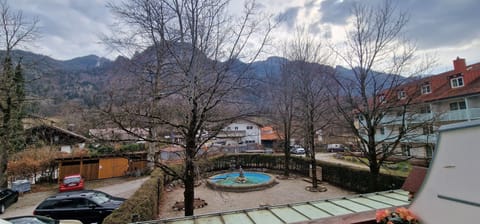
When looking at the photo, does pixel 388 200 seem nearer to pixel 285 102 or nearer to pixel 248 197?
pixel 248 197

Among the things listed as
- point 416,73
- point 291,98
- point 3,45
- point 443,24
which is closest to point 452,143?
point 416,73

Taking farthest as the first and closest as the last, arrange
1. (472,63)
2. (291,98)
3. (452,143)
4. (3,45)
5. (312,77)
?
A: (472,63) → (291,98) → (312,77) → (3,45) → (452,143)

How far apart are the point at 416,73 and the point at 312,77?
18.7ft

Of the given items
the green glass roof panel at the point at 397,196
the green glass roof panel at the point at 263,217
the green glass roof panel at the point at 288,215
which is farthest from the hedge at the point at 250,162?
the green glass roof panel at the point at 263,217

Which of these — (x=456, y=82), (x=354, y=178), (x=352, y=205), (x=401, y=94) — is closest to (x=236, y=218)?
(x=352, y=205)

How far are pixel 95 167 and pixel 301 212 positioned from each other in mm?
20034

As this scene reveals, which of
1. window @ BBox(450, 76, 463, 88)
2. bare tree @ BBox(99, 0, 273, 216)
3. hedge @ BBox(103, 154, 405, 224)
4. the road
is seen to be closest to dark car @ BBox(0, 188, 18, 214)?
the road

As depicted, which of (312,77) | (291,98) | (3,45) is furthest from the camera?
(291,98)

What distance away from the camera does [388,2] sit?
891 cm

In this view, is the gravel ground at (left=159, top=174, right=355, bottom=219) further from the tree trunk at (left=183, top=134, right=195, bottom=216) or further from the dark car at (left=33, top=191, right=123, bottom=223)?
the tree trunk at (left=183, top=134, right=195, bottom=216)

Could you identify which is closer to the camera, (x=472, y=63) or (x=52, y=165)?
(x=52, y=165)

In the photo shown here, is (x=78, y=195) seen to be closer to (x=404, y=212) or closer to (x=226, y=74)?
(x=226, y=74)

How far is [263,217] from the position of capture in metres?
4.37

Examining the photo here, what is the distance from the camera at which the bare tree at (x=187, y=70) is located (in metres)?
5.79
